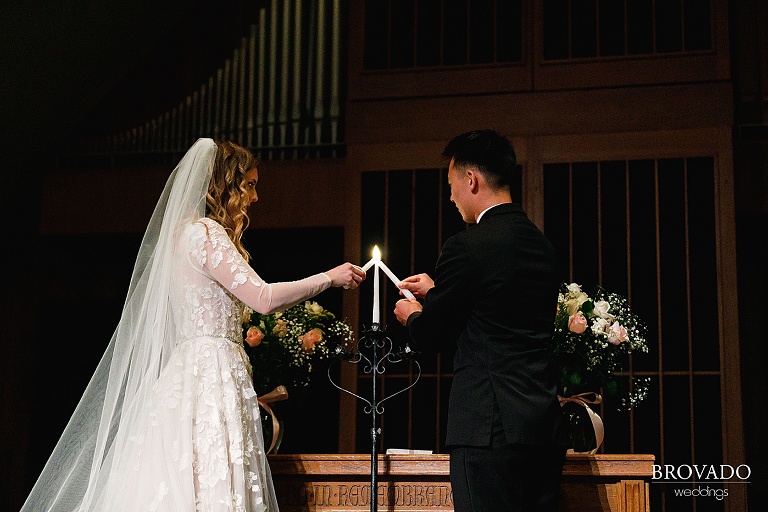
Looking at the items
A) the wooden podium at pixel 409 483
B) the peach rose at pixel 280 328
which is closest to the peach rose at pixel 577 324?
the wooden podium at pixel 409 483

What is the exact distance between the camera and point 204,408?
10.5 ft

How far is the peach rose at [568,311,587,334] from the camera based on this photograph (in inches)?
144

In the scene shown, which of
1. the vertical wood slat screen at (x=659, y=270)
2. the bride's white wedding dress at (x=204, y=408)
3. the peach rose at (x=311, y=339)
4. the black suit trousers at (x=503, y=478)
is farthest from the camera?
the vertical wood slat screen at (x=659, y=270)

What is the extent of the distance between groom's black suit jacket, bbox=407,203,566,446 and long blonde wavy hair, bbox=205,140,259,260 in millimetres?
822

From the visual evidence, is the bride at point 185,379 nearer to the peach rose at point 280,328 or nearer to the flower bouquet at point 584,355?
the peach rose at point 280,328

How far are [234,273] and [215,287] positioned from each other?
12cm

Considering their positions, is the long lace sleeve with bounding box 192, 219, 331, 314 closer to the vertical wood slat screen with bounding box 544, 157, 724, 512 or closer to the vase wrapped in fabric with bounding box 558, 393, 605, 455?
the vase wrapped in fabric with bounding box 558, 393, 605, 455

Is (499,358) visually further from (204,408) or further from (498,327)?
(204,408)

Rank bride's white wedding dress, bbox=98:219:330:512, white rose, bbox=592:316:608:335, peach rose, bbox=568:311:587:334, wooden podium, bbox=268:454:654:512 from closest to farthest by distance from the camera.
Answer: bride's white wedding dress, bbox=98:219:330:512, wooden podium, bbox=268:454:654:512, peach rose, bbox=568:311:587:334, white rose, bbox=592:316:608:335

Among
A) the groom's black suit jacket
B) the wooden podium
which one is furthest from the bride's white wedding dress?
the groom's black suit jacket

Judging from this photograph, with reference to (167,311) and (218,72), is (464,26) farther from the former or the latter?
(167,311)

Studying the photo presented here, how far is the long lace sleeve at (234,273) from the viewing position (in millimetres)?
3281

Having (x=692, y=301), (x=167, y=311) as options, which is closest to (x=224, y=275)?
(x=167, y=311)

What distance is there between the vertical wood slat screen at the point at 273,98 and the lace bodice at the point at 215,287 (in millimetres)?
2781
